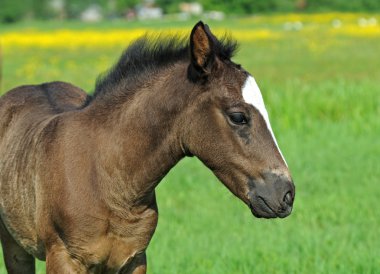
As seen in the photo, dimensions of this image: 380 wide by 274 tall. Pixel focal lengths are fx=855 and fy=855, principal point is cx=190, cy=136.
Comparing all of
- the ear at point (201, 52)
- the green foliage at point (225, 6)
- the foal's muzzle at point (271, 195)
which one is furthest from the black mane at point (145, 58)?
the green foliage at point (225, 6)

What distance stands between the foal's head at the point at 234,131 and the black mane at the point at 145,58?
0.66 ft

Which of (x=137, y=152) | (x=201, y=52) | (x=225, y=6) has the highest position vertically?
(x=201, y=52)

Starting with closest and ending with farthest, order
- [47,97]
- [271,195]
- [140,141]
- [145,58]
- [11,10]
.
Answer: [271,195], [140,141], [145,58], [47,97], [11,10]

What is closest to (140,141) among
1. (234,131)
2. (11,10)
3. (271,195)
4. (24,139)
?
(234,131)

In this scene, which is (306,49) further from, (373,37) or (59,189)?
(59,189)

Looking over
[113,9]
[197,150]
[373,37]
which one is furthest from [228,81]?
[113,9]

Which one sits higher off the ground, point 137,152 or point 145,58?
point 145,58

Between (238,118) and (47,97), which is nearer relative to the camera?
(238,118)

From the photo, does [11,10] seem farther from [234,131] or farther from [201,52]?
[234,131]

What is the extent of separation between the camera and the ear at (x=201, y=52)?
4.32 meters

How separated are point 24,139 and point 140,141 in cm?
112

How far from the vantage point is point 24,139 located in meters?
5.57

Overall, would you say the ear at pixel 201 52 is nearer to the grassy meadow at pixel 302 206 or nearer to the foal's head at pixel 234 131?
the foal's head at pixel 234 131

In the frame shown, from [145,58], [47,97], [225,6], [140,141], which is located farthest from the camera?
[225,6]
